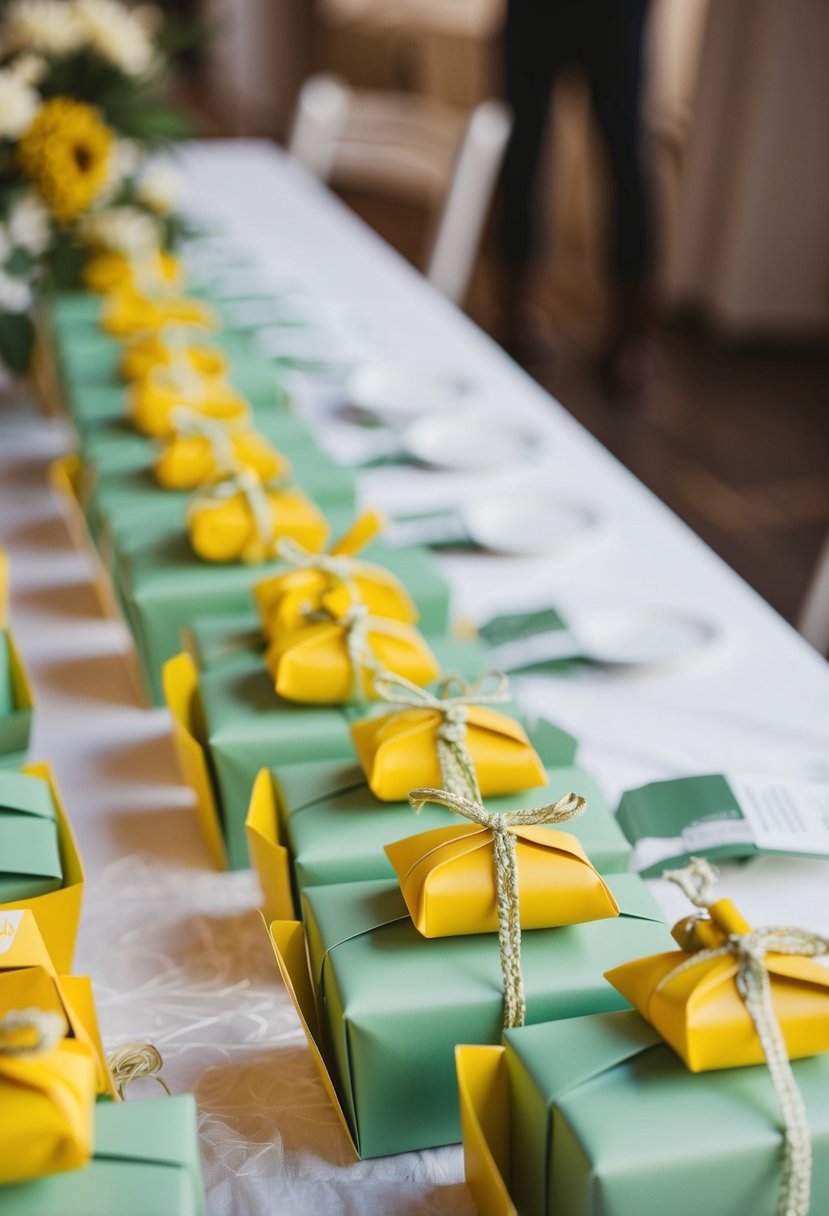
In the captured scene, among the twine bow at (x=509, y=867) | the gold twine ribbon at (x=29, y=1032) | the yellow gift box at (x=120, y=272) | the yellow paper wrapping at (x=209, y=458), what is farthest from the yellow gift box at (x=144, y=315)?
the gold twine ribbon at (x=29, y=1032)

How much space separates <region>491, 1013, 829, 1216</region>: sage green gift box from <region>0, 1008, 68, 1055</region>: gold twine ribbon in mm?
208

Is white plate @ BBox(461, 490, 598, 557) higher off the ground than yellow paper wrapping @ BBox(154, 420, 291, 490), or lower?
lower

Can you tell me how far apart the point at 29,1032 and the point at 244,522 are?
58 centimetres

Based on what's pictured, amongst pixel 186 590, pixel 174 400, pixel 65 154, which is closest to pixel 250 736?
pixel 186 590

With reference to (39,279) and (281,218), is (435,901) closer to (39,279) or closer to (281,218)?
(39,279)

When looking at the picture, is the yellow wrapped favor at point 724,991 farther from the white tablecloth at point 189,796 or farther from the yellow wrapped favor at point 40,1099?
the yellow wrapped favor at point 40,1099

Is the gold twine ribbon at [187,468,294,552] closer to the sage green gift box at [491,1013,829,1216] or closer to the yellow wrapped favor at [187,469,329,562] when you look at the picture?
the yellow wrapped favor at [187,469,329,562]

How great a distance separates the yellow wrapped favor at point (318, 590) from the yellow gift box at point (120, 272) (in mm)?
865

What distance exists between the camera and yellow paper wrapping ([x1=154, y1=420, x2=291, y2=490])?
119cm

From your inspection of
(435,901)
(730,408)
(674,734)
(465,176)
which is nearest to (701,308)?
(730,408)

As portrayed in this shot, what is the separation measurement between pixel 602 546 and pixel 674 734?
1.15 feet

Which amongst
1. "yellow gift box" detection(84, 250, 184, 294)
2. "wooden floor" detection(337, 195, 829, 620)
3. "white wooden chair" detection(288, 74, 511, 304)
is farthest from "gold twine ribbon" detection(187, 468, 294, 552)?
"wooden floor" detection(337, 195, 829, 620)

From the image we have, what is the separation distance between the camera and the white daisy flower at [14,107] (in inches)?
61.9

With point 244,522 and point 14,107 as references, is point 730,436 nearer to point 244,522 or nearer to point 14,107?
point 14,107
